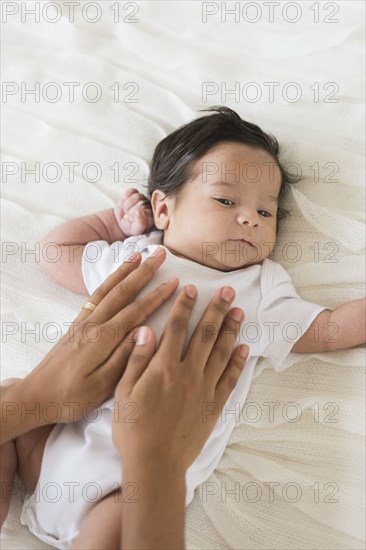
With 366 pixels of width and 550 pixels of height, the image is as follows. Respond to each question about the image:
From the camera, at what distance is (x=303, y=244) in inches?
53.0

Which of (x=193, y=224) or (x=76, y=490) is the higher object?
(x=193, y=224)

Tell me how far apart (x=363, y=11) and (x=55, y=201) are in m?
0.89

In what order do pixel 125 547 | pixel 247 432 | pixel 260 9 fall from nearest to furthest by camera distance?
pixel 125 547 < pixel 247 432 < pixel 260 9

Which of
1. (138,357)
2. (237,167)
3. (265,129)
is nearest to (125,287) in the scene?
(138,357)

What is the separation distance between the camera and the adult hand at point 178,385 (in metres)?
1.02

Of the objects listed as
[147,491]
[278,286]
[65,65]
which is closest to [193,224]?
[278,286]

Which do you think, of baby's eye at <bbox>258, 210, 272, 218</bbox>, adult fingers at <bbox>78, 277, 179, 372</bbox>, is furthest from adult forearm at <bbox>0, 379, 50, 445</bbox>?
baby's eye at <bbox>258, 210, 272, 218</bbox>

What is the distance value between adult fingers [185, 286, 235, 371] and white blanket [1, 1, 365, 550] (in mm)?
165

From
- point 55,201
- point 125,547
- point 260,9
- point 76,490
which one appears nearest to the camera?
point 125,547

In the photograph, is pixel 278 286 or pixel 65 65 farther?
pixel 65 65

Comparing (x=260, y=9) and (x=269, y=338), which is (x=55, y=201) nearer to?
(x=269, y=338)

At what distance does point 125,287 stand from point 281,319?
31cm

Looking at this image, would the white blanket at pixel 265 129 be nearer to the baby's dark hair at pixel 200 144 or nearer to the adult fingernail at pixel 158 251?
the baby's dark hair at pixel 200 144

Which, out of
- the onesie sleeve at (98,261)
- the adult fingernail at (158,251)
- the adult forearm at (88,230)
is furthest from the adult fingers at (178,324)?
the adult forearm at (88,230)
